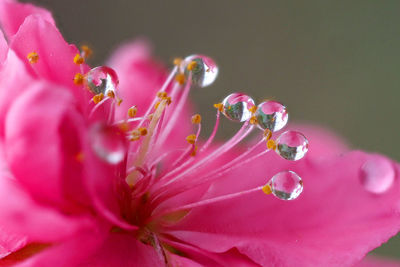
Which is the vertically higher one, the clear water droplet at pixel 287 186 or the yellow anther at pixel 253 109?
the yellow anther at pixel 253 109

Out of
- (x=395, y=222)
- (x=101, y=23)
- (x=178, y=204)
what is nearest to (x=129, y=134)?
(x=178, y=204)

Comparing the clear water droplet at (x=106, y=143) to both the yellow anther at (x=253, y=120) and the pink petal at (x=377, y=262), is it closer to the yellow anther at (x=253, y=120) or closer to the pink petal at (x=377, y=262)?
the yellow anther at (x=253, y=120)

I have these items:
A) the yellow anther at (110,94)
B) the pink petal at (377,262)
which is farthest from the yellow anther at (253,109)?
the pink petal at (377,262)

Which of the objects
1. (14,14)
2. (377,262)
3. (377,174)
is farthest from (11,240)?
(377,262)

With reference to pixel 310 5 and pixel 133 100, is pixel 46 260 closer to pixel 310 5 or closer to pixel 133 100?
pixel 133 100

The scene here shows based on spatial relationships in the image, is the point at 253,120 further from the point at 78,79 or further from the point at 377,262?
the point at 377,262
